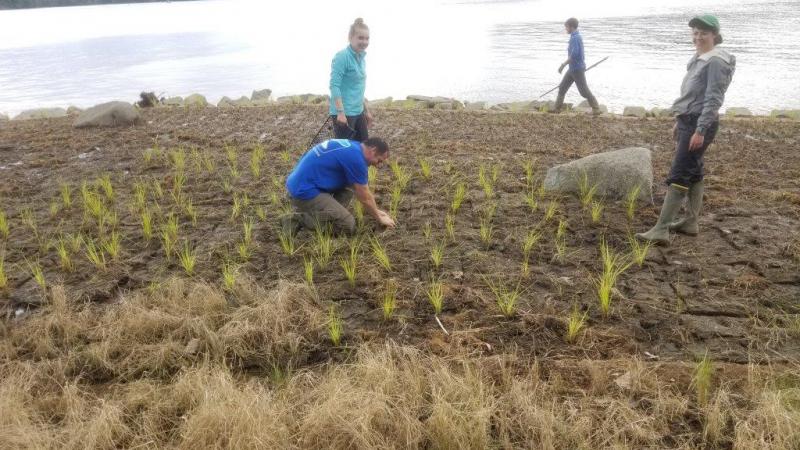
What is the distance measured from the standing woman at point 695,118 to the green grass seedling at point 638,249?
69 millimetres

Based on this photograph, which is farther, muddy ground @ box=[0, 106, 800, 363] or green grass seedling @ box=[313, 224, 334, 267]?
green grass seedling @ box=[313, 224, 334, 267]

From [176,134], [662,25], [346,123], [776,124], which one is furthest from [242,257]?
[662,25]

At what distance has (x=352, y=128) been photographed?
555 centimetres

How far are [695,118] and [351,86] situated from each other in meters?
3.13

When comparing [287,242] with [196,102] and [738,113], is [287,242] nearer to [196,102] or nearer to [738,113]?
[196,102]

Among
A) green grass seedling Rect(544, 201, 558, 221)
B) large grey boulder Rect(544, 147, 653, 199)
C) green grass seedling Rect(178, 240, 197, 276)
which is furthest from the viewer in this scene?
large grey boulder Rect(544, 147, 653, 199)

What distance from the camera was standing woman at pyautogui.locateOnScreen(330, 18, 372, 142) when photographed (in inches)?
202

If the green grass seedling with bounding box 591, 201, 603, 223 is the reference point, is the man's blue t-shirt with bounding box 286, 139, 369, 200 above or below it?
above

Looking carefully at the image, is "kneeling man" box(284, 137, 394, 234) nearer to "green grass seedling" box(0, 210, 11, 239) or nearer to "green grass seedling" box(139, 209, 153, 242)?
"green grass seedling" box(139, 209, 153, 242)

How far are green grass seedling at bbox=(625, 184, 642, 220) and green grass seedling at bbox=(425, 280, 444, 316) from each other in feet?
7.30

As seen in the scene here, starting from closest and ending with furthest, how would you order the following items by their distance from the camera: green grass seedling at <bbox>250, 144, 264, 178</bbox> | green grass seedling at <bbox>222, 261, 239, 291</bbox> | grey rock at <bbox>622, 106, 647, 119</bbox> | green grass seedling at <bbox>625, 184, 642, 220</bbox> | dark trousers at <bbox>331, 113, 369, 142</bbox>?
green grass seedling at <bbox>222, 261, 239, 291</bbox> < green grass seedling at <bbox>625, 184, 642, 220</bbox> < dark trousers at <bbox>331, 113, 369, 142</bbox> < green grass seedling at <bbox>250, 144, 264, 178</bbox> < grey rock at <bbox>622, 106, 647, 119</bbox>

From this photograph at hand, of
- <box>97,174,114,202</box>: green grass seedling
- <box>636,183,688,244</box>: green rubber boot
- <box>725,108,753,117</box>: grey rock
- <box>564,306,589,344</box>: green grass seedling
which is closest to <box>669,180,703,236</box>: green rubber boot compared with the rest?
<box>636,183,688,244</box>: green rubber boot

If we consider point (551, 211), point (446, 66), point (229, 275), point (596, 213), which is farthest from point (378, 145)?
point (446, 66)

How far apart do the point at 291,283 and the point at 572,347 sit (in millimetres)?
1840
